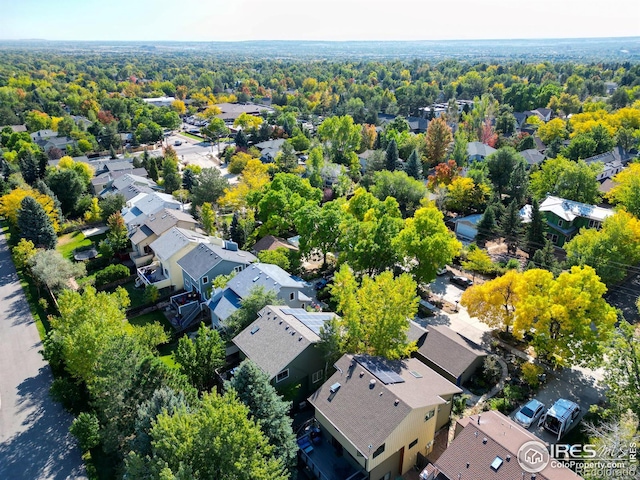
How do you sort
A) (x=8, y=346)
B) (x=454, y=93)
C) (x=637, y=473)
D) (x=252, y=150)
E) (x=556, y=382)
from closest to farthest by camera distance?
(x=637, y=473) → (x=556, y=382) → (x=8, y=346) → (x=252, y=150) → (x=454, y=93)

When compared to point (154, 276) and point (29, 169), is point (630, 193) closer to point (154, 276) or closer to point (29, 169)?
point (154, 276)

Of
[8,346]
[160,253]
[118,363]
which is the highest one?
[118,363]

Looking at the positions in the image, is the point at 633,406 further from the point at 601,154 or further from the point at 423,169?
the point at 601,154

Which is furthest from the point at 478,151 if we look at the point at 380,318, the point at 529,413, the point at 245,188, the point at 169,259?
the point at 529,413

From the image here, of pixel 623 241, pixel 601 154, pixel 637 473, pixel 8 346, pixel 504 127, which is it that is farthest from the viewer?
pixel 504 127

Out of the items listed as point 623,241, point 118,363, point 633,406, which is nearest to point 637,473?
point 633,406
